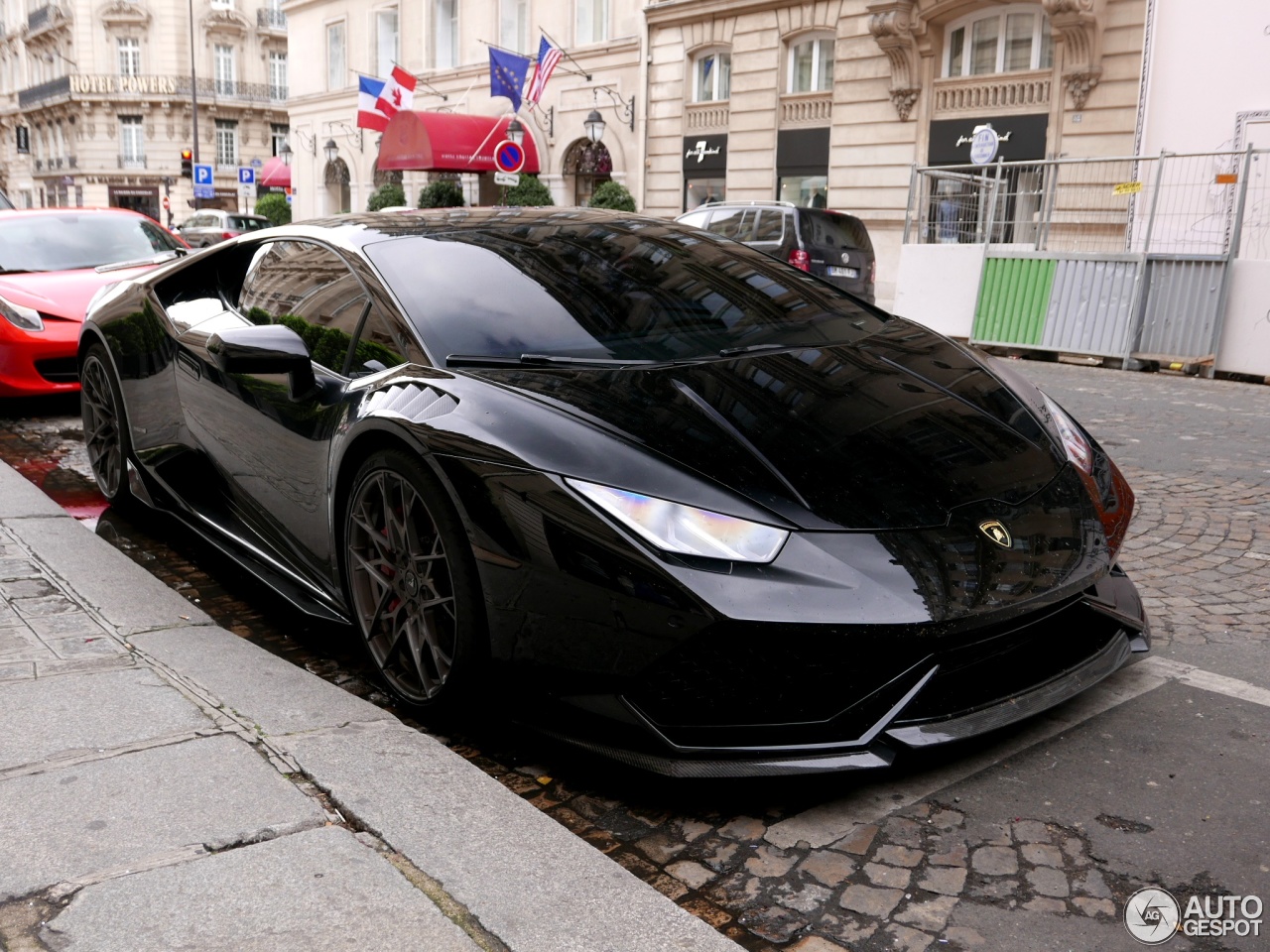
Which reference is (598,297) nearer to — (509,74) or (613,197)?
(613,197)

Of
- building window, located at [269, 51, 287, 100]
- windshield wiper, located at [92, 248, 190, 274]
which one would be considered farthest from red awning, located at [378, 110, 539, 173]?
building window, located at [269, 51, 287, 100]

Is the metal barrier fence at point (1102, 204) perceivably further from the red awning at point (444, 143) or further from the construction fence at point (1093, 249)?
the red awning at point (444, 143)

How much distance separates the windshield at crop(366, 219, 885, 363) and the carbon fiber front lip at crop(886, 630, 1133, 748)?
115cm

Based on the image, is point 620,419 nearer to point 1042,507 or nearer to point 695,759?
point 695,759

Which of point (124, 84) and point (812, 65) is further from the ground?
point (124, 84)

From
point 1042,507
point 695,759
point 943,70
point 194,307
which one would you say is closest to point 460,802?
point 695,759

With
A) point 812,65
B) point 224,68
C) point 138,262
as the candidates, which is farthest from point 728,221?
point 224,68

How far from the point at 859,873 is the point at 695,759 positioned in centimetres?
39

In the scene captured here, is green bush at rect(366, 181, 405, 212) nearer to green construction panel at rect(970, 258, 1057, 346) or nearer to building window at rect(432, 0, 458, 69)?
building window at rect(432, 0, 458, 69)

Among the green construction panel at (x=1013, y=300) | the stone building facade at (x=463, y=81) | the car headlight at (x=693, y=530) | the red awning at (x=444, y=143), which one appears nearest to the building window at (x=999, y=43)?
the green construction panel at (x=1013, y=300)

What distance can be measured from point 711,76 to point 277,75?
4354 cm

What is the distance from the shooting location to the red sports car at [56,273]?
752 centimetres

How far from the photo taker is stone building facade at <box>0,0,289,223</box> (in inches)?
2325

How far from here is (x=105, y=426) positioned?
5262 millimetres
